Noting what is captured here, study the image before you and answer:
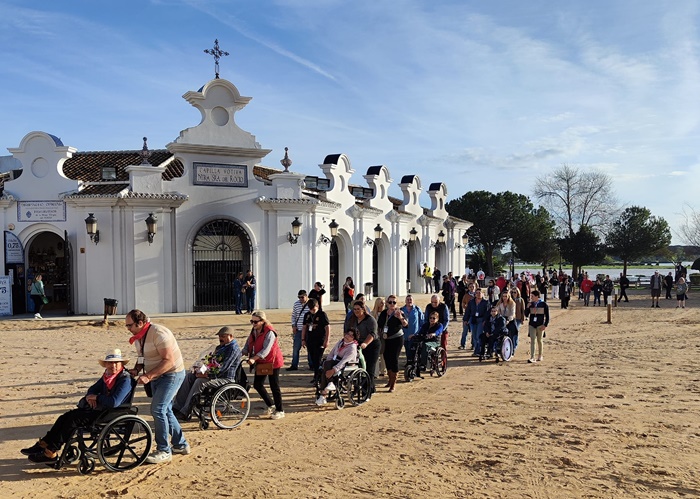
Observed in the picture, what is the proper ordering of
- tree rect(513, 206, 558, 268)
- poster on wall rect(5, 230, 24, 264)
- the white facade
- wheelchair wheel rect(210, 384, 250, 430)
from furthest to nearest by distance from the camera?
tree rect(513, 206, 558, 268) → poster on wall rect(5, 230, 24, 264) → the white facade → wheelchair wheel rect(210, 384, 250, 430)

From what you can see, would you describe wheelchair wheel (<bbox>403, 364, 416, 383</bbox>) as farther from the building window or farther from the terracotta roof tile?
the building window

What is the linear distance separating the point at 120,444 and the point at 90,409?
49 cm

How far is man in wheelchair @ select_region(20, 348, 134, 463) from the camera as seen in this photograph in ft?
21.4

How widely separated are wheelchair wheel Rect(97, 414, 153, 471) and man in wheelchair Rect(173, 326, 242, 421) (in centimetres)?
138

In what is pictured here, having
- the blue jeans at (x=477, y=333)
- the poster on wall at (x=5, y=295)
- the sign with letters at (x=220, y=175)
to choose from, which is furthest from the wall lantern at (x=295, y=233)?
the poster on wall at (x=5, y=295)

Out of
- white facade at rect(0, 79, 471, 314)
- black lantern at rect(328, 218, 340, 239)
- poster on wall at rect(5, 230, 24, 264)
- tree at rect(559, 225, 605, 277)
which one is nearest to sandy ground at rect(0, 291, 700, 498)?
white facade at rect(0, 79, 471, 314)

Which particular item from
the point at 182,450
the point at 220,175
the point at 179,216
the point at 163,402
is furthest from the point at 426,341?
the point at 220,175

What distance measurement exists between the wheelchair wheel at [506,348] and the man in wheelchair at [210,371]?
6.58 meters

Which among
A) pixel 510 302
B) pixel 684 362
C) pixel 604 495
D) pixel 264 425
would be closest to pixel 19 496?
pixel 264 425

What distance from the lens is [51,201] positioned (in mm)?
20844

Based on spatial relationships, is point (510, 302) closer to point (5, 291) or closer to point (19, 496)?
point (19, 496)

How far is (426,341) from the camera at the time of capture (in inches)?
458

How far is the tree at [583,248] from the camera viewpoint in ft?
150

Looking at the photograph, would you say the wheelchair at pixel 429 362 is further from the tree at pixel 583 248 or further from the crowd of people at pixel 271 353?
the tree at pixel 583 248
